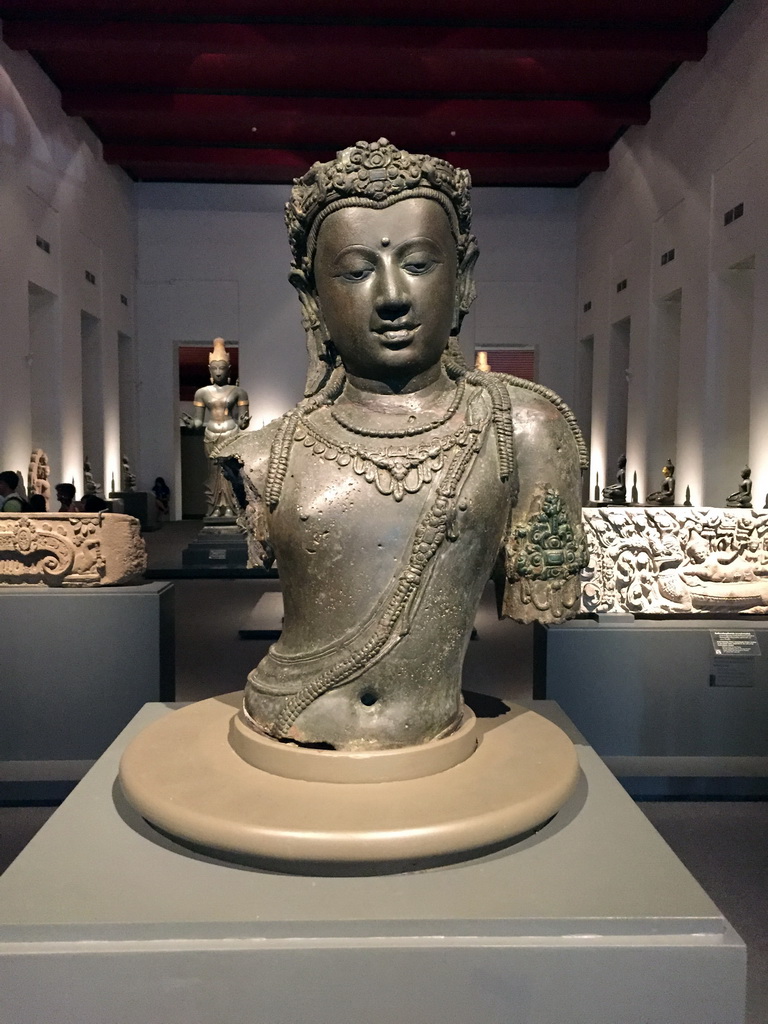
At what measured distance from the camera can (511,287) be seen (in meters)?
11.6

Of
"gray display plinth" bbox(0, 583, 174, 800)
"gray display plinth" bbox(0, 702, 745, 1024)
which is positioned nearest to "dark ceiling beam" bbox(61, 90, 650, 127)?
"gray display plinth" bbox(0, 583, 174, 800)

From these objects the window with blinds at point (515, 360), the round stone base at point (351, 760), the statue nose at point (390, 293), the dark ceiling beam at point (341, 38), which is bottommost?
the round stone base at point (351, 760)

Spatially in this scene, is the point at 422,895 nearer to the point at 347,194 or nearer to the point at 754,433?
the point at 347,194

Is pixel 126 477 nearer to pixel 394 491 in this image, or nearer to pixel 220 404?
pixel 220 404

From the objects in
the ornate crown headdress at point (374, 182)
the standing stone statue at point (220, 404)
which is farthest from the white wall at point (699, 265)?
the ornate crown headdress at point (374, 182)

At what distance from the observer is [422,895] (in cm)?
155

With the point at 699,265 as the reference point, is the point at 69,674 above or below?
below

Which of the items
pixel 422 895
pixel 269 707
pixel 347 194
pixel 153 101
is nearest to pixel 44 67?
pixel 153 101

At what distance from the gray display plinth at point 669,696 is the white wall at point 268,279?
28.1 feet

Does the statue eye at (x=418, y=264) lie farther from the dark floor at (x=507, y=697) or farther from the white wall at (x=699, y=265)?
the white wall at (x=699, y=265)

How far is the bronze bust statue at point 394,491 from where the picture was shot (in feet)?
6.08

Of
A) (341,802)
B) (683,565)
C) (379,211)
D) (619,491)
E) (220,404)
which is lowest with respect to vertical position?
(341,802)

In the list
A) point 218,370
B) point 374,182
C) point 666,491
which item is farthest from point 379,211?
point 666,491

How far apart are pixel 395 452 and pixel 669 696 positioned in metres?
2.11
